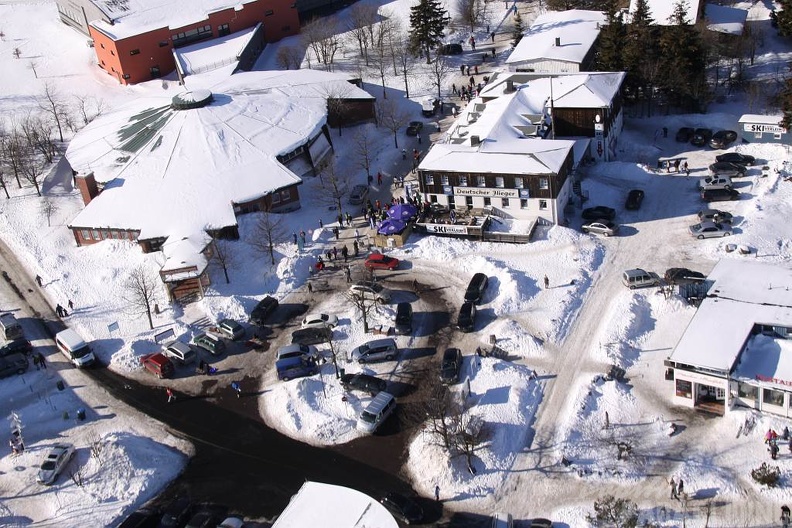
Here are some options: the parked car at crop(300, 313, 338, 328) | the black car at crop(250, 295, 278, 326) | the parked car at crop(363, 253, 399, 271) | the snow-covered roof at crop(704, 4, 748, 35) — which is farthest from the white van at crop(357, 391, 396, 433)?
the snow-covered roof at crop(704, 4, 748, 35)

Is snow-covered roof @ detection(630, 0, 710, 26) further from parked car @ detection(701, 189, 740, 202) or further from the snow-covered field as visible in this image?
parked car @ detection(701, 189, 740, 202)

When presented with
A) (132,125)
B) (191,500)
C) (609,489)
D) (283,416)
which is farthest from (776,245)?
(132,125)

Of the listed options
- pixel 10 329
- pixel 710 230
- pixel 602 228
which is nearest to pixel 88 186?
pixel 10 329

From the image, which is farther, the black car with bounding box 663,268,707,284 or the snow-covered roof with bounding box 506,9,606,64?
the snow-covered roof with bounding box 506,9,606,64

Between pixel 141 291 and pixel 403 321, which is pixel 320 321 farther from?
pixel 141 291

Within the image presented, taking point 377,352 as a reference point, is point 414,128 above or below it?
above

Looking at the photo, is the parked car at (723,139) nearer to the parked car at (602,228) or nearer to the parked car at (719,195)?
the parked car at (719,195)
